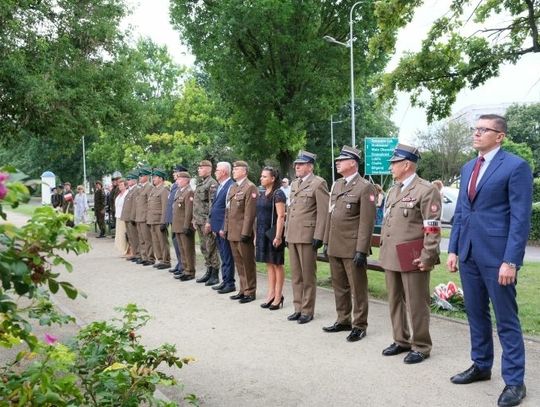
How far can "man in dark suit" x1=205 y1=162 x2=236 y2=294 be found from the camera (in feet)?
31.2

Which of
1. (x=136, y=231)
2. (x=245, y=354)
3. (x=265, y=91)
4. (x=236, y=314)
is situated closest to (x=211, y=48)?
(x=265, y=91)

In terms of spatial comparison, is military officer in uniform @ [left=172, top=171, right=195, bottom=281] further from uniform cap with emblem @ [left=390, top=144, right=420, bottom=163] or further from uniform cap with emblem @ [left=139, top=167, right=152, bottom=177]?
uniform cap with emblem @ [left=390, top=144, right=420, bottom=163]

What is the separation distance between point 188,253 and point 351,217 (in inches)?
204

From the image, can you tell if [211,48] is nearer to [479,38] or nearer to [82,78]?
[82,78]

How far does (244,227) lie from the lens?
855 cm

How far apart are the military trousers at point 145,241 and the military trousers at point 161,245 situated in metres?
0.40

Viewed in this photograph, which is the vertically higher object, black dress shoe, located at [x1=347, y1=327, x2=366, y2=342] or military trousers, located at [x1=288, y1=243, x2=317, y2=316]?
military trousers, located at [x1=288, y1=243, x2=317, y2=316]

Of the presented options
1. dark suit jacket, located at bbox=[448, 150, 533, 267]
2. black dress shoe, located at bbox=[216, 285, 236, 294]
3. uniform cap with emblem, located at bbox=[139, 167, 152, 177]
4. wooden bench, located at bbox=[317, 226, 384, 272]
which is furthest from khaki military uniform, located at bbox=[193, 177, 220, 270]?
dark suit jacket, located at bbox=[448, 150, 533, 267]

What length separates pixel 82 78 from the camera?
16281mm

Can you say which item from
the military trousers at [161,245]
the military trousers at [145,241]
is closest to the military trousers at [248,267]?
the military trousers at [161,245]

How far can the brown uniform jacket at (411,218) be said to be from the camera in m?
5.21

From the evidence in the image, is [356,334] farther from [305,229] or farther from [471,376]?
[471,376]

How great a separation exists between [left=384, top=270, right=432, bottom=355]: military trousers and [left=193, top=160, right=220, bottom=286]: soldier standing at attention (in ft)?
16.6

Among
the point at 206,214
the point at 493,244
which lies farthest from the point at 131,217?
the point at 493,244
